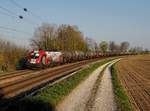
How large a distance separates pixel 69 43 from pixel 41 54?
201ft

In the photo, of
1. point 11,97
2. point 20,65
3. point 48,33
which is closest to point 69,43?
point 48,33

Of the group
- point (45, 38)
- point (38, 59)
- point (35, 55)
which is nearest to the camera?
point (38, 59)

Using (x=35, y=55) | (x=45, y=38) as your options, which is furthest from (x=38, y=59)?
(x=45, y=38)

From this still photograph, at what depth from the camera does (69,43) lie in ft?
339

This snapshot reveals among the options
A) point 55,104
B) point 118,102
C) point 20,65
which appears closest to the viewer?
point 55,104

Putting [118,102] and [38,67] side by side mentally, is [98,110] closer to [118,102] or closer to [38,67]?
[118,102]

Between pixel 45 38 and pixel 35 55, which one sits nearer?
pixel 35 55

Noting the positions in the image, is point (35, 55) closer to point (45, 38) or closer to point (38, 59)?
point (38, 59)

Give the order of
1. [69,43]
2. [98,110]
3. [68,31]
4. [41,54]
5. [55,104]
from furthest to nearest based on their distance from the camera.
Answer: [68,31]
[69,43]
[41,54]
[55,104]
[98,110]

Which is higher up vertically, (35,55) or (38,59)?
(35,55)

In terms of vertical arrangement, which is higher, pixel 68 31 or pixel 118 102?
pixel 68 31

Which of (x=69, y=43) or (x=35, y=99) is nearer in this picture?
(x=35, y=99)

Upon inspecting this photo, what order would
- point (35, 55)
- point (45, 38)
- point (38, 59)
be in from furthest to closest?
point (45, 38)
point (35, 55)
point (38, 59)

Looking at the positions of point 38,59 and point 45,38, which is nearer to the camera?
point 38,59
